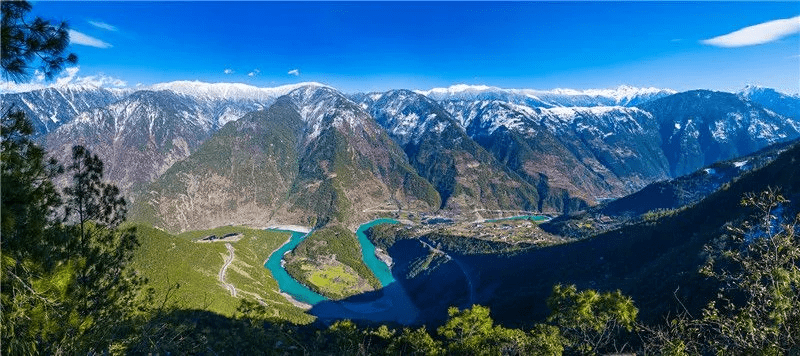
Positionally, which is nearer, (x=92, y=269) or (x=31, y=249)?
(x=31, y=249)

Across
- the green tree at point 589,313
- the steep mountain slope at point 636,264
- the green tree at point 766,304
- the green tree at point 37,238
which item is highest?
the green tree at point 37,238

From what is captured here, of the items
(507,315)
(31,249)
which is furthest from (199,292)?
(31,249)

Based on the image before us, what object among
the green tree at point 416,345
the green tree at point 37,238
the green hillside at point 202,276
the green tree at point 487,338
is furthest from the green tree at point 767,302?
the green hillside at point 202,276

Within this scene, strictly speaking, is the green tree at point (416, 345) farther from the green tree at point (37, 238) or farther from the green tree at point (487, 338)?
the green tree at point (37, 238)

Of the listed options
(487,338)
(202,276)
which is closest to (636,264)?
(487,338)

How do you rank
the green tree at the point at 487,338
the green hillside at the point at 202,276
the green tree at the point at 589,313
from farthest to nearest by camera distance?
1. the green hillside at the point at 202,276
2. the green tree at the point at 487,338
3. the green tree at the point at 589,313

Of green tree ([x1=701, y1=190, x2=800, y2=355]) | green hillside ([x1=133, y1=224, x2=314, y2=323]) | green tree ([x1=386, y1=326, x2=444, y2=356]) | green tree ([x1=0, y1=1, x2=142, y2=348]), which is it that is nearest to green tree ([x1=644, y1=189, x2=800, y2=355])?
green tree ([x1=701, y1=190, x2=800, y2=355])

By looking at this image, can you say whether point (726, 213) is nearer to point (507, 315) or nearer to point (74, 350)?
point (507, 315)

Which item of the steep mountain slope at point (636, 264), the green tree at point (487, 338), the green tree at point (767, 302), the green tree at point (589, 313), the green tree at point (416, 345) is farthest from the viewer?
the steep mountain slope at point (636, 264)

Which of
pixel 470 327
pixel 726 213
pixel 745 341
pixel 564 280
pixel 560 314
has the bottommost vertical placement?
pixel 564 280

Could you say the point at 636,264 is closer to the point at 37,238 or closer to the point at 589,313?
the point at 589,313

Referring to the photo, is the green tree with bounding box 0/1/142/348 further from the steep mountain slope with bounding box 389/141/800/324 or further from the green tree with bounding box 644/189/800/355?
the steep mountain slope with bounding box 389/141/800/324
